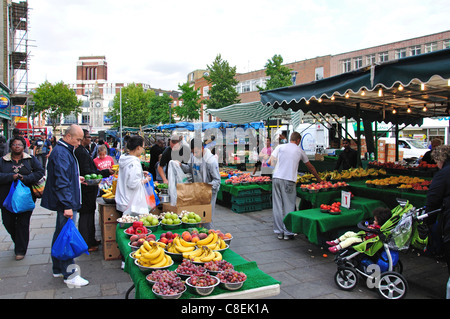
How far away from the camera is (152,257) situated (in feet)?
9.09

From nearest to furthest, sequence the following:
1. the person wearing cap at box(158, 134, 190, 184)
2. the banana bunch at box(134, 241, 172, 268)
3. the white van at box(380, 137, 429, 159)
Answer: the banana bunch at box(134, 241, 172, 268) → the person wearing cap at box(158, 134, 190, 184) → the white van at box(380, 137, 429, 159)

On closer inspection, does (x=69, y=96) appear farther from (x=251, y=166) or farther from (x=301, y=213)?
(x=301, y=213)

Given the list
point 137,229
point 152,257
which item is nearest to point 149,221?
point 137,229

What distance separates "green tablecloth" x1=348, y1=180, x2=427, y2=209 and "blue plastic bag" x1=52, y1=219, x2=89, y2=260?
5.25 meters

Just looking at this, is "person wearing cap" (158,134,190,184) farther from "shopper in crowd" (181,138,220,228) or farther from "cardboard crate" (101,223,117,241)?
"cardboard crate" (101,223,117,241)

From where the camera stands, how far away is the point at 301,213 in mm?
5375

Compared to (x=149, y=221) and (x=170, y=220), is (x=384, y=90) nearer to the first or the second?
(x=170, y=220)

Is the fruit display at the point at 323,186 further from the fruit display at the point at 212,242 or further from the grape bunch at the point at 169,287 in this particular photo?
the grape bunch at the point at 169,287

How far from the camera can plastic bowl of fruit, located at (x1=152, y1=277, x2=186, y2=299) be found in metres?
2.25

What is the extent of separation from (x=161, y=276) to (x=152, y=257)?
0.35 m

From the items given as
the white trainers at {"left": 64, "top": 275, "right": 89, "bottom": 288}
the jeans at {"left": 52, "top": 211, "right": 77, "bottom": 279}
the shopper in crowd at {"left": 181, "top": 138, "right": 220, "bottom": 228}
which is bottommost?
the white trainers at {"left": 64, "top": 275, "right": 89, "bottom": 288}

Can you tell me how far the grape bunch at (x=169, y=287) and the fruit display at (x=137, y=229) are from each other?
4.69ft

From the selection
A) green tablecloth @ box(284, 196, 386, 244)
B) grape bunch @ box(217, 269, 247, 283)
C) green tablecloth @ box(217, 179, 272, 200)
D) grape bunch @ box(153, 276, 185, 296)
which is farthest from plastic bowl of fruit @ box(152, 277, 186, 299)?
green tablecloth @ box(217, 179, 272, 200)

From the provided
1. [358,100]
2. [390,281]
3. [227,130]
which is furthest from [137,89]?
[390,281]
